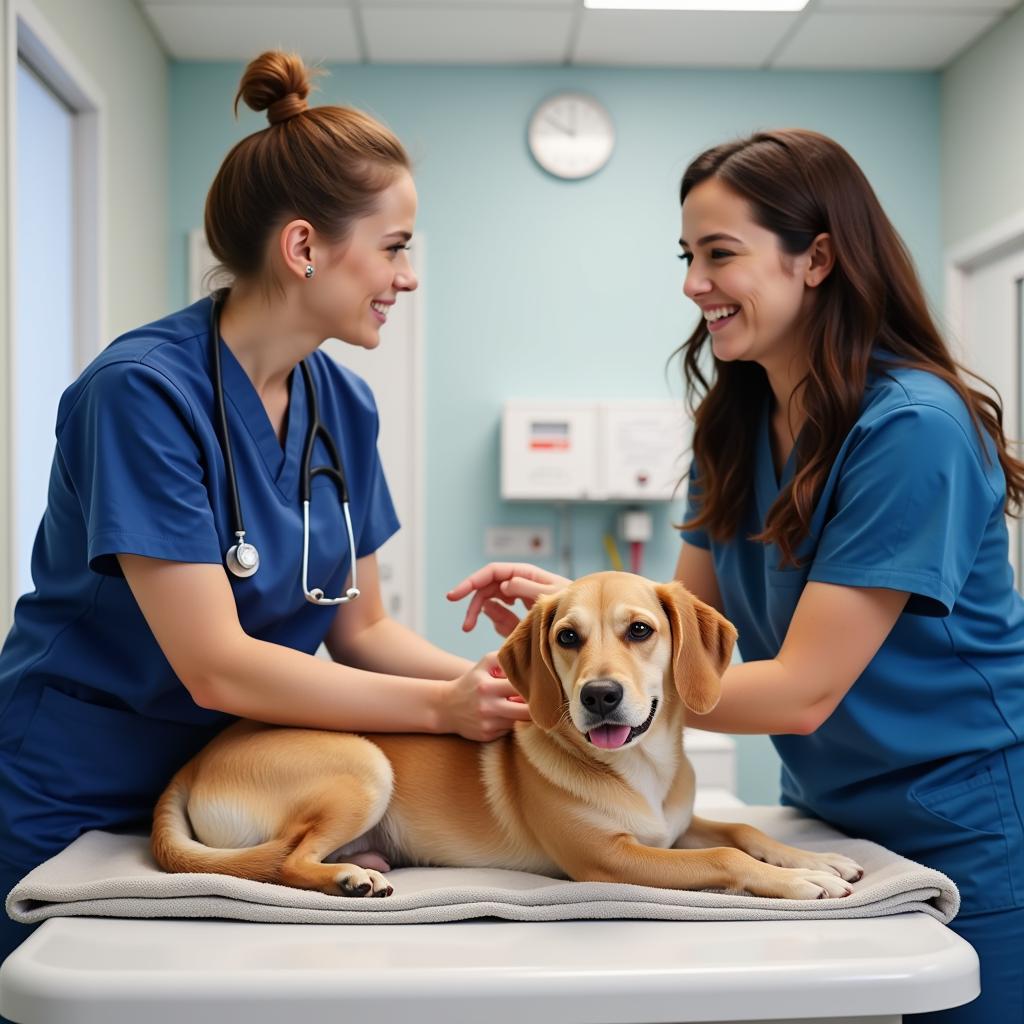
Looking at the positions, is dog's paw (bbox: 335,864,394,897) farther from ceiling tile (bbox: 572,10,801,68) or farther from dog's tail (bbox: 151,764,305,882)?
ceiling tile (bbox: 572,10,801,68)

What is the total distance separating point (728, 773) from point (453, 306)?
1915 millimetres

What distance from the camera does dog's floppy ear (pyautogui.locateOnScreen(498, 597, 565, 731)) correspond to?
120 cm

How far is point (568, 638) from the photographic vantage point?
4.00 ft

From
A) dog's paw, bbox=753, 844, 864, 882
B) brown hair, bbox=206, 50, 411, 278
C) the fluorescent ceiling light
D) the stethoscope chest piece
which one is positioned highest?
the fluorescent ceiling light

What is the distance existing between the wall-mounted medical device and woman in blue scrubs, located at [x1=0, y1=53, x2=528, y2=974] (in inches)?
90.7

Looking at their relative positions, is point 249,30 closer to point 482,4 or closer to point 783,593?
point 482,4

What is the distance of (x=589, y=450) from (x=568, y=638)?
2.65m

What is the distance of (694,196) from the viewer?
1497 millimetres

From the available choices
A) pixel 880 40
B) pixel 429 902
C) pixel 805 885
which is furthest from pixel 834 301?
pixel 880 40

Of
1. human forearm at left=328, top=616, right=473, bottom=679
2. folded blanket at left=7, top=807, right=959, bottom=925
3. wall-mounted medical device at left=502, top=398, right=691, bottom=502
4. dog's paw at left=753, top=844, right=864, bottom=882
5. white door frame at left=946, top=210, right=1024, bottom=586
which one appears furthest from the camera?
wall-mounted medical device at left=502, top=398, right=691, bottom=502

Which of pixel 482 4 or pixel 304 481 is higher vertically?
pixel 482 4

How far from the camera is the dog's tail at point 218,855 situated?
1.14m

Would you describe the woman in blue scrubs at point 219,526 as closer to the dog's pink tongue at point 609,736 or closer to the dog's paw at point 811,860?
the dog's pink tongue at point 609,736

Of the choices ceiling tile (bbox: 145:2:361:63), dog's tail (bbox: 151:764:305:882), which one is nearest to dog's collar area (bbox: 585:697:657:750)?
dog's tail (bbox: 151:764:305:882)
